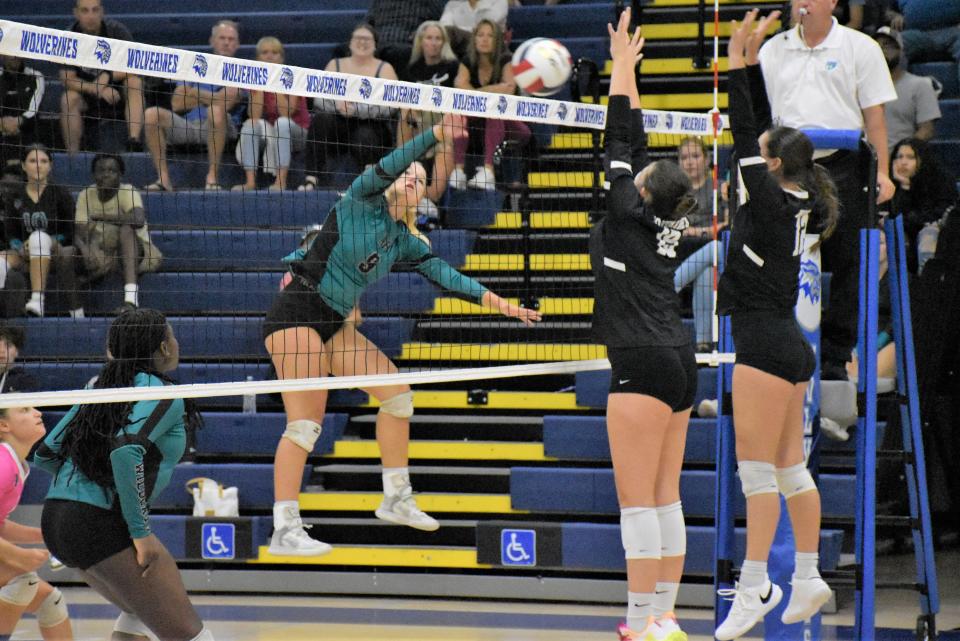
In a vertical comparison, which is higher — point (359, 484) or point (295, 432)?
point (295, 432)

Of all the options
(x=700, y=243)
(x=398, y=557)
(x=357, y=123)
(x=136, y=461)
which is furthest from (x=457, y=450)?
(x=136, y=461)

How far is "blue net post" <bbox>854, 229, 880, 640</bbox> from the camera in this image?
6.19m

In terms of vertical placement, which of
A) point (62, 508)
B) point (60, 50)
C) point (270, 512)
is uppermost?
point (60, 50)

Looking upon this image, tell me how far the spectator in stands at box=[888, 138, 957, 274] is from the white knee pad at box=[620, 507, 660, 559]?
3.97m

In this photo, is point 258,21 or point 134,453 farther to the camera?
point 258,21

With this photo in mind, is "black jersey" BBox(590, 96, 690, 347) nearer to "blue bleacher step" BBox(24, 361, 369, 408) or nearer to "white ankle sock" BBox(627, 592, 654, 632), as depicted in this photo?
"white ankle sock" BBox(627, 592, 654, 632)

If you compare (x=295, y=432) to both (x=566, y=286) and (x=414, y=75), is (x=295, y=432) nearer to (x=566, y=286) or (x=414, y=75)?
(x=566, y=286)

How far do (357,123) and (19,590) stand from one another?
5088 millimetres

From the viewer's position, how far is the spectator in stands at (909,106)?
9.41 m

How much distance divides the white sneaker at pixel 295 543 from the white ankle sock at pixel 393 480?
1.41 feet

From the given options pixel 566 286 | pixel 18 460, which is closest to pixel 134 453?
pixel 18 460

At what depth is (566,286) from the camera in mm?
9594

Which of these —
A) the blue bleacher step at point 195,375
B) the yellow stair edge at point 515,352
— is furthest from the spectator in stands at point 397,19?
the blue bleacher step at point 195,375

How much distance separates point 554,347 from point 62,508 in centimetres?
446
